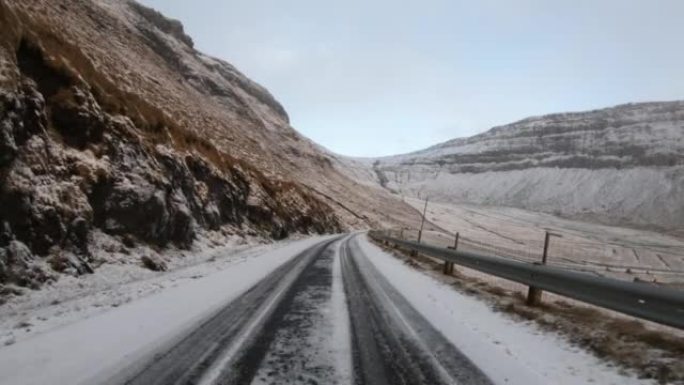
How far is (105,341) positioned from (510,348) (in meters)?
5.36

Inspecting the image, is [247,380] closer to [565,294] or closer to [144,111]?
[565,294]

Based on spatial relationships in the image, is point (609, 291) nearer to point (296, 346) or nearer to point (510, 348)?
point (510, 348)

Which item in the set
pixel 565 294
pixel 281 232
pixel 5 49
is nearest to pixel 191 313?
pixel 565 294

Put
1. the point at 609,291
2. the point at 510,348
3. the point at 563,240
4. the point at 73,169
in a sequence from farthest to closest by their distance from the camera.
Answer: the point at 563,240, the point at 73,169, the point at 609,291, the point at 510,348

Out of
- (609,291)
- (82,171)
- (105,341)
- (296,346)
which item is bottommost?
(105,341)

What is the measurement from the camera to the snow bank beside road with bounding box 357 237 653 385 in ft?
18.3

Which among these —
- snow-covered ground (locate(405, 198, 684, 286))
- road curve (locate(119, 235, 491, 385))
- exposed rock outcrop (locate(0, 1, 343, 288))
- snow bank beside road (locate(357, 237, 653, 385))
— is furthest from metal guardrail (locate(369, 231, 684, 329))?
snow-covered ground (locate(405, 198, 684, 286))

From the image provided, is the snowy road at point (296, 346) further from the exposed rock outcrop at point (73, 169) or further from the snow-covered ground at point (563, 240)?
the snow-covered ground at point (563, 240)

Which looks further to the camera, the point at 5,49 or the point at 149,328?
the point at 5,49

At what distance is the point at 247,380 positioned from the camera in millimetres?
4914

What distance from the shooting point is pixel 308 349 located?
6227 millimetres

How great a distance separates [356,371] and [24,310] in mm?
6321

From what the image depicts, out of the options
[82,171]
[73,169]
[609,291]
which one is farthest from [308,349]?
[82,171]

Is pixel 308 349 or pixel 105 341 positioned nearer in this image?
pixel 308 349
